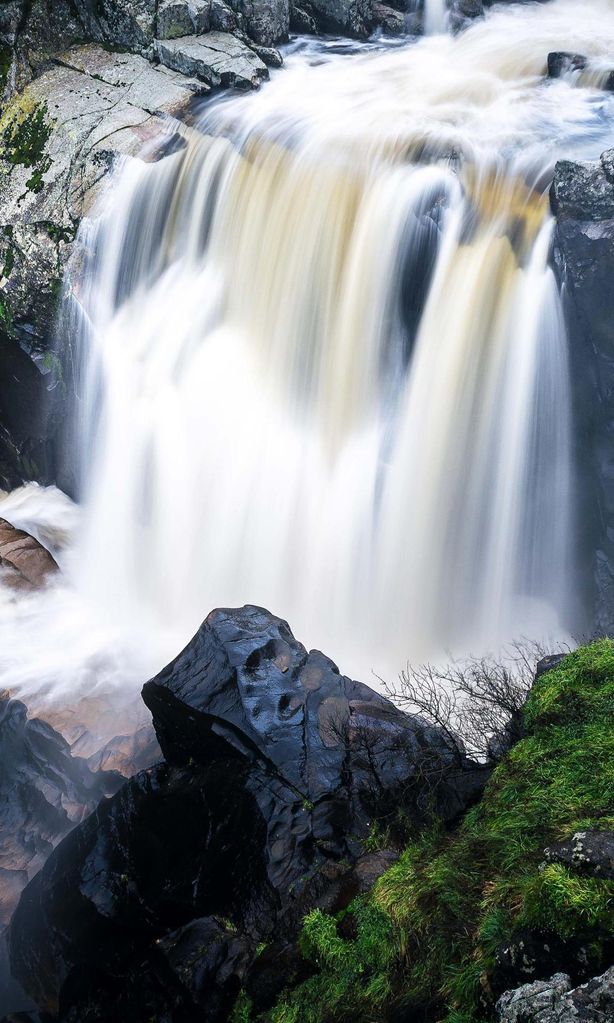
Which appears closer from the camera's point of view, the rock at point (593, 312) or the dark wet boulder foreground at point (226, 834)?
the dark wet boulder foreground at point (226, 834)

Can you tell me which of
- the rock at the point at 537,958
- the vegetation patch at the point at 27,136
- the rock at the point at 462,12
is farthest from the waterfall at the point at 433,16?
the rock at the point at 537,958

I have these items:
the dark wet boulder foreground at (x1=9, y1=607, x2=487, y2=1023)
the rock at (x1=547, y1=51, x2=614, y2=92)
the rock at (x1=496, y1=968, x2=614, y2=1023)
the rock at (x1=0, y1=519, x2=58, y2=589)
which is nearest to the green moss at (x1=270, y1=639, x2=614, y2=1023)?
the rock at (x1=496, y1=968, x2=614, y2=1023)

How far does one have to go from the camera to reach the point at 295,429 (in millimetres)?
14477

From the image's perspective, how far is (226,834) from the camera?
814 cm

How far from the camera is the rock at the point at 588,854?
4766 mm

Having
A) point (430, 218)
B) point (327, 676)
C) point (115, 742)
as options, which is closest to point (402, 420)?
point (430, 218)

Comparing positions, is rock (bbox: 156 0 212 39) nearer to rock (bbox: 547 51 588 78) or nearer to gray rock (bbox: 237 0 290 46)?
gray rock (bbox: 237 0 290 46)

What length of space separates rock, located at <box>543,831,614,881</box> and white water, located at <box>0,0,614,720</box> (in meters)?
7.68

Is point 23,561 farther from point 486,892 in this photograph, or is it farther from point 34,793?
point 486,892

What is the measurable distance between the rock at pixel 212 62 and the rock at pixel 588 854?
18790 millimetres

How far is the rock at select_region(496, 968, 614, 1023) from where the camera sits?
13.4 ft

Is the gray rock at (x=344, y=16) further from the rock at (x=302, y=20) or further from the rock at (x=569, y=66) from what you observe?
the rock at (x=569, y=66)

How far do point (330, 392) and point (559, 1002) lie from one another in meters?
11.4

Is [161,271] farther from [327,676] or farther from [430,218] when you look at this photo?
[327,676]
